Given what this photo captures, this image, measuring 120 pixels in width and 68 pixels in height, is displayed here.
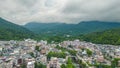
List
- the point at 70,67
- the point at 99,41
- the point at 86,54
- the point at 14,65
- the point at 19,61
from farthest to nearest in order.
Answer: the point at 99,41
the point at 86,54
the point at 19,61
the point at 14,65
the point at 70,67

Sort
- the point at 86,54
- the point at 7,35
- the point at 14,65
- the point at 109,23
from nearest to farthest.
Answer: the point at 14,65 < the point at 86,54 < the point at 7,35 < the point at 109,23

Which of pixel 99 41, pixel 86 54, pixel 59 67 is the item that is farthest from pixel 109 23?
pixel 59 67

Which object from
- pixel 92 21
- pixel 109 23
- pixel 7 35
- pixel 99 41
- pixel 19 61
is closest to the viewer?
pixel 19 61

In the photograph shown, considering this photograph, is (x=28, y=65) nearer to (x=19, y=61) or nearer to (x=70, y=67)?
(x=19, y=61)

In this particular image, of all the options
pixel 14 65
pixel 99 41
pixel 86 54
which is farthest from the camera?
pixel 99 41

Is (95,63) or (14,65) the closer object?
(14,65)

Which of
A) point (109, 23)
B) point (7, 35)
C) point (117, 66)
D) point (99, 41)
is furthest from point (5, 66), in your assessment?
point (109, 23)

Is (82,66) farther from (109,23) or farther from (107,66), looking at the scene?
(109,23)

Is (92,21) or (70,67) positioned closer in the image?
(70,67)
